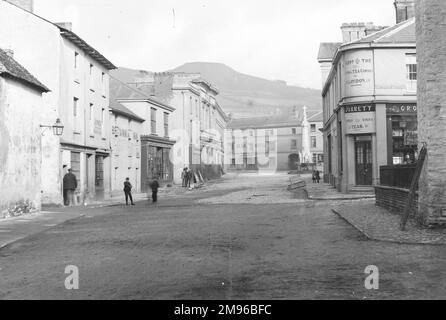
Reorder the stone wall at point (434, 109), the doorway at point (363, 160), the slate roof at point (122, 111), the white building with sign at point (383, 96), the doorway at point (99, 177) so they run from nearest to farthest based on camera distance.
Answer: the stone wall at point (434, 109), the white building with sign at point (383, 96), the doorway at point (363, 160), the doorway at point (99, 177), the slate roof at point (122, 111)

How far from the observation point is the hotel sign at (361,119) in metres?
25.2

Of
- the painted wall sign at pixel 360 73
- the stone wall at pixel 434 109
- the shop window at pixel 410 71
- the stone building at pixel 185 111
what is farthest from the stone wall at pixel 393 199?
the stone building at pixel 185 111

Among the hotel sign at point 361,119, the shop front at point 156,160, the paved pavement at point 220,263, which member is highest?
the hotel sign at point 361,119

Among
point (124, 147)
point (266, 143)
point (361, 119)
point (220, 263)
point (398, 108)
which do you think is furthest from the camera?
point (266, 143)

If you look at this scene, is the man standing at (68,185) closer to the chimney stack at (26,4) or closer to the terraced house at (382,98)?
the chimney stack at (26,4)

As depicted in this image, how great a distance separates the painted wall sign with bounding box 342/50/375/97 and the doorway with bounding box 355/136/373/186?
2.41 meters

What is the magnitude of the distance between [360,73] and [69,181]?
49.7ft

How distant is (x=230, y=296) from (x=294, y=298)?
0.75 meters

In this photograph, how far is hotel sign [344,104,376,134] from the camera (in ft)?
82.6

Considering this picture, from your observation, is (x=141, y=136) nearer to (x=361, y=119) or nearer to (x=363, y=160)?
(x=363, y=160)

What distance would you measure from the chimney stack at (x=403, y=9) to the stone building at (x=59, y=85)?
1862 centimetres

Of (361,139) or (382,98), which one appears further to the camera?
(361,139)

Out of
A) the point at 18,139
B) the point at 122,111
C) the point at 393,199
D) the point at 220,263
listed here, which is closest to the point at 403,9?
the point at 122,111

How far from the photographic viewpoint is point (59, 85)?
78.5 feet
